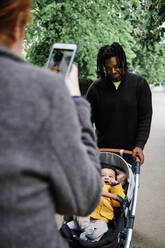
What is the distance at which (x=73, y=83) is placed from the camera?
1.04m

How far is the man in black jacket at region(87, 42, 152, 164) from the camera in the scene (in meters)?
2.91

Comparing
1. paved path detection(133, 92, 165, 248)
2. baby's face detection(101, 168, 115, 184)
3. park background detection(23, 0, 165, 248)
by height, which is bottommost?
paved path detection(133, 92, 165, 248)

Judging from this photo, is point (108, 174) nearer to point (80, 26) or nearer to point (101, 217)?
point (101, 217)

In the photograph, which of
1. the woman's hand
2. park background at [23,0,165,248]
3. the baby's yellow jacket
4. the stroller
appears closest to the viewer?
the woman's hand

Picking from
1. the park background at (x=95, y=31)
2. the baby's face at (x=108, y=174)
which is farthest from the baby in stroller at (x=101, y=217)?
the park background at (x=95, y=31)

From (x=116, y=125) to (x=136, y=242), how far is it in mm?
1485

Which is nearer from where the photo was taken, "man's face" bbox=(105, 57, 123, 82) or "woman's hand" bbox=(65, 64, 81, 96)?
"woman's hand" bbox=(65, 64, 81, 96)

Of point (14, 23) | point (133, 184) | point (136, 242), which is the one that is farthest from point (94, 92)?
point (14, 23)

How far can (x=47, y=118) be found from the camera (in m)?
0.72

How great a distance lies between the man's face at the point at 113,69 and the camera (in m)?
2.91

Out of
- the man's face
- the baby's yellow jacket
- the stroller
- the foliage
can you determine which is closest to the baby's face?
the stroller

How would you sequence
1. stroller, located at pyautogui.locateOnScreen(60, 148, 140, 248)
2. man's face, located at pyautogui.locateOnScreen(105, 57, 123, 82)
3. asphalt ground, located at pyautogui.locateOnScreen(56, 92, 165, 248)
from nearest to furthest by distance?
1. stroller, located at pyautogui.locateOnScreen(60, 148, 140, 248)
2. man's face, located at pyautogui.locateOnScreen(105, 57, 123, 82)
3. asphalt ground, located at pyautogui.locateOnScreen(56, 92, 165, 248)

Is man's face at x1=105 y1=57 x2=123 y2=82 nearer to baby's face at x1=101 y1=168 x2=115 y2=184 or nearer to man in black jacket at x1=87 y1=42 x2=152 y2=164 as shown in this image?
man in black jacket at x1=87 y1=42 x2=152 y2=164

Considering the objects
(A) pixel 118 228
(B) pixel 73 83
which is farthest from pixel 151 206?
(B) pixel 73 83
